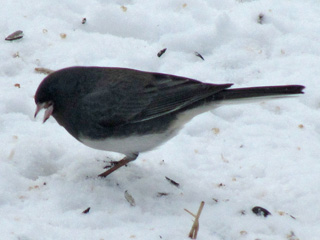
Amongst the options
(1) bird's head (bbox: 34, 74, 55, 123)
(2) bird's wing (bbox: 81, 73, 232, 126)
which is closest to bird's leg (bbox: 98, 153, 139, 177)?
(2) bird's wing (bbox: 81, 73, 232, 126)

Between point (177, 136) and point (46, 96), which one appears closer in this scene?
point (46, 96)

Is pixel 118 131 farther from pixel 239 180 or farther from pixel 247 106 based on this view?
pixel 247 106

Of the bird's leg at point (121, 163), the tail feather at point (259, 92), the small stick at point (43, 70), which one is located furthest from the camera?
the small stick at point (43, 70)

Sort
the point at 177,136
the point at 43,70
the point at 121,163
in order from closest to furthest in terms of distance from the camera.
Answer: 1. the point at 121,163
2. the point at 177,136
3. the point at 43,70

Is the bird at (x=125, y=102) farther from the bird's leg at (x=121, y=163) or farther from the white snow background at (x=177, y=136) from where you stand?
the white snow background at (x=177, y=136)

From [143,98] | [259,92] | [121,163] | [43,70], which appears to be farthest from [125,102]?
[43,70]

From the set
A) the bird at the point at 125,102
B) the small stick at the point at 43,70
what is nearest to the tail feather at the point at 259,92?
the bird at the point at 125,102

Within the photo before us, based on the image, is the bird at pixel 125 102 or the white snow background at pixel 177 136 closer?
the white snow background at pixel 177 136

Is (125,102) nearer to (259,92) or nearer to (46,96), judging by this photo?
(46,96)
